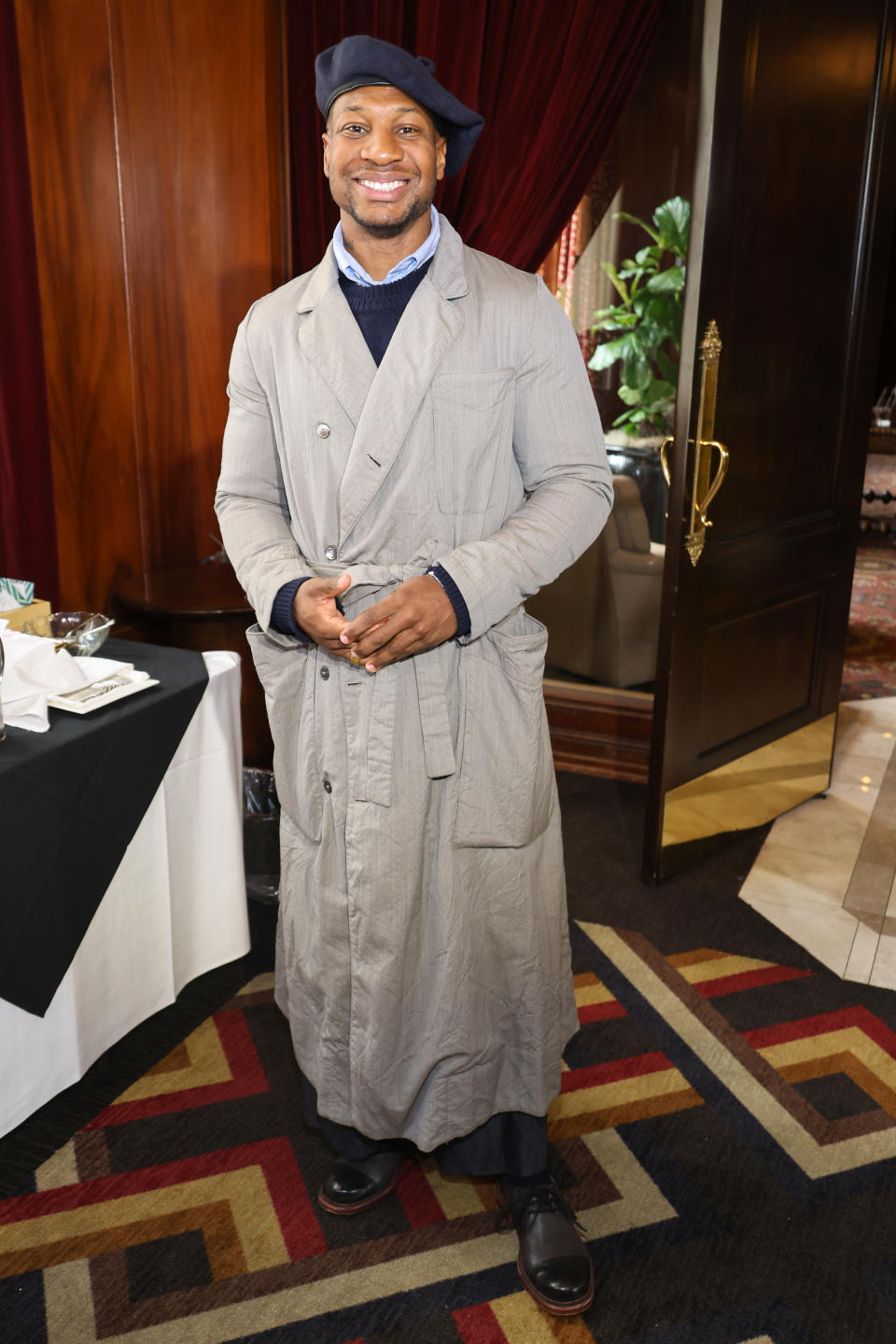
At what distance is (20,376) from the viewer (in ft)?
8.82

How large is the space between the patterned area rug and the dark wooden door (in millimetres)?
1559

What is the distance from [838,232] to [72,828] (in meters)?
2.51

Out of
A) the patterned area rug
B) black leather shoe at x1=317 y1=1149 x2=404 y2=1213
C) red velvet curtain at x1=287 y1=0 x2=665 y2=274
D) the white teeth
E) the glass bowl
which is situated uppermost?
Answer: red velvet curtain at x1=287 y1=0 x2=665 y2=274

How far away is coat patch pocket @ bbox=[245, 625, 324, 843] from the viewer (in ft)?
5.41

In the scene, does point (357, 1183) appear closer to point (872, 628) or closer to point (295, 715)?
point (295, 715)

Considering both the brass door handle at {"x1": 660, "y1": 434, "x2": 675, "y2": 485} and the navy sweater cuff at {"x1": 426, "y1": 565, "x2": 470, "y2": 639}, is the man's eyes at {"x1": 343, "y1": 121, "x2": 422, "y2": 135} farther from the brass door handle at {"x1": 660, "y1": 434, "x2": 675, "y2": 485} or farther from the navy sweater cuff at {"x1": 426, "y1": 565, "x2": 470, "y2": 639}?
the brass door handle at {"x1": 660, "y1": 434, "x2": 675, "y2": 485}

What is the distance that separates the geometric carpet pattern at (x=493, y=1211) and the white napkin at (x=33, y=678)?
0.80m

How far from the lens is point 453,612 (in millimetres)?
1479

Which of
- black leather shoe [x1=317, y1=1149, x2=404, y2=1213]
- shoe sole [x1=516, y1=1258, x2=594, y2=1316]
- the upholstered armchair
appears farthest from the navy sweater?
the upholstered armchair

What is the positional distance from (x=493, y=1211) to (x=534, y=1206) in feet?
0.39

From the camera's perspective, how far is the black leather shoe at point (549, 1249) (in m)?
1.66

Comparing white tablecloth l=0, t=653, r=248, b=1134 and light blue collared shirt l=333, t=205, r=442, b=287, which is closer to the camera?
light blue collared shirt l=333, t=205, r=442, b=287

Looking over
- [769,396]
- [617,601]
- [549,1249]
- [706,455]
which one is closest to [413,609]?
[549,1249]

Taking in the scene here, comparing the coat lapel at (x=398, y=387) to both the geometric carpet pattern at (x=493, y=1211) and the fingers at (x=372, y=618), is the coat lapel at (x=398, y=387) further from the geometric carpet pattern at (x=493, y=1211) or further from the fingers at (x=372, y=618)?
the geometric carpet pattern at (x=493, y=1211)
